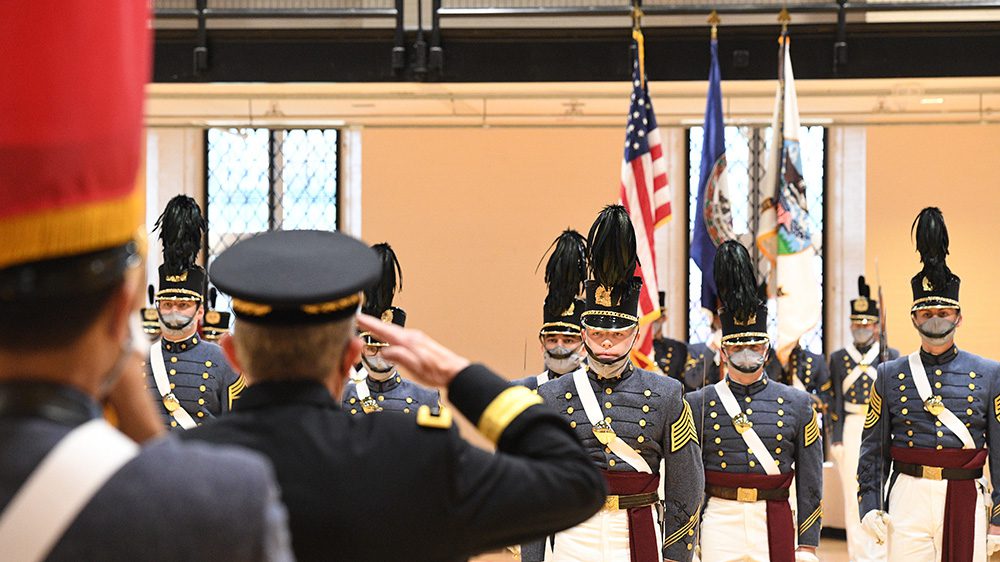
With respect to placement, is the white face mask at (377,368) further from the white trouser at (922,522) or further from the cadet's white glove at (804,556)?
the white trouser at (922,522)

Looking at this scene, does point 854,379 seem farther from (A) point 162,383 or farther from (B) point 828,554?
(A) point 162,383

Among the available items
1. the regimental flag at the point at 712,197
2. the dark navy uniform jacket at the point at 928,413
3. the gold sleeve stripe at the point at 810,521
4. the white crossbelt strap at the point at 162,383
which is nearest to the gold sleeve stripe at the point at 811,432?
the gold sleeve stripe at the point at 810,521

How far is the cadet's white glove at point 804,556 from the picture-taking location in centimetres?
652

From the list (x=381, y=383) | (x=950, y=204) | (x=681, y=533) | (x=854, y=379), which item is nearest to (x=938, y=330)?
(x=681, y=533)

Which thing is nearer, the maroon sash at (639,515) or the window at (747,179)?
the maroon sash at (639,515)

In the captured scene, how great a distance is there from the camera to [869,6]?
980cm

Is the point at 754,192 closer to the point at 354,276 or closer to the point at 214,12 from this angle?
the point at 214,12

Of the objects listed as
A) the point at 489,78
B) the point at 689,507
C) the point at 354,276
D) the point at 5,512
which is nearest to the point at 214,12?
the point at 489,78

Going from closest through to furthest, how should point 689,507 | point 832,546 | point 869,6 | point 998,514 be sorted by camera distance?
1. point 689,507
2. point 998,514
3. point 869,6
4. point 832,546

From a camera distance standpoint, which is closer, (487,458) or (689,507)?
(487,458)

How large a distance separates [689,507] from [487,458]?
157 inches

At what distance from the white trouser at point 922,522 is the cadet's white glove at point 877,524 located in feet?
0.39

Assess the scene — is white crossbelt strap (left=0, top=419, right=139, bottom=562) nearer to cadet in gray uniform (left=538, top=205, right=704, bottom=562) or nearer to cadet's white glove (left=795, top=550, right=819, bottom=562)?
cadet in gray uniform (left=538, top=205, right=704, bottom=562)

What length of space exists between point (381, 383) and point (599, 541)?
2.39 meters
